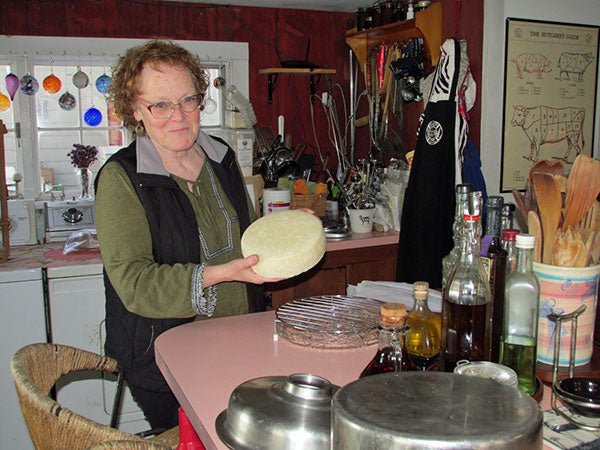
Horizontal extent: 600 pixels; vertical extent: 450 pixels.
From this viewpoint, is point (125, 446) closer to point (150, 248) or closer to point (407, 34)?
point (150, 248)

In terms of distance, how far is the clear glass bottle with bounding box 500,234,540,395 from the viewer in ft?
3.45

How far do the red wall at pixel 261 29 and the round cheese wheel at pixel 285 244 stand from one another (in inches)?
69.7

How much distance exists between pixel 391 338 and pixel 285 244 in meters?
0.43

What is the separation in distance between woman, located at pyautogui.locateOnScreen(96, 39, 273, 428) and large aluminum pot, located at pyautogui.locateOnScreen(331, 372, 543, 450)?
77 cm

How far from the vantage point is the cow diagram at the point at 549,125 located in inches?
117

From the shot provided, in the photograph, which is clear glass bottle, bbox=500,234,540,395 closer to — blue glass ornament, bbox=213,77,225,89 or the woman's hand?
the woman's hand

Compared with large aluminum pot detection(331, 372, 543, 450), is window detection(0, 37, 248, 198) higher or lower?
higher

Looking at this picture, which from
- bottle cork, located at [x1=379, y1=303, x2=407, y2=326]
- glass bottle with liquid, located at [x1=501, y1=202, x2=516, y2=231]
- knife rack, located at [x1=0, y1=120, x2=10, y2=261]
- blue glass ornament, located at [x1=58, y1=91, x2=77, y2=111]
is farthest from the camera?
blue glass ornament, located at [x1=58, y1=91, x2=77, y2=111]

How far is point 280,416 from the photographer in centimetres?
91

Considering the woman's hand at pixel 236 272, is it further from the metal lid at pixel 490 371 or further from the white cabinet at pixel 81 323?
the white cabinet at pixel 81 323

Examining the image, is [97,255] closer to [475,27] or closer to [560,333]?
[475,27]

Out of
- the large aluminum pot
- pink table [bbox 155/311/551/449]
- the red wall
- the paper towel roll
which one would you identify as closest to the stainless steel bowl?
pink table [bbox 155/311/551/449]

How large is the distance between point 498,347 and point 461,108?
1807 millimetres

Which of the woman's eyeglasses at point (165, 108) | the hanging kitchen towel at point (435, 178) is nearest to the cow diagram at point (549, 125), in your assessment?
the hanging kitchen towel at point (435, 178)
